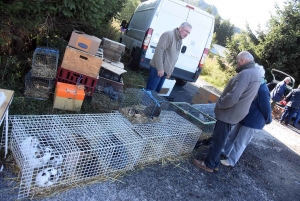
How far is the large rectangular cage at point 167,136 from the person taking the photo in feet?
10.5

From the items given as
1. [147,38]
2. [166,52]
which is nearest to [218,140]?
[166,52]

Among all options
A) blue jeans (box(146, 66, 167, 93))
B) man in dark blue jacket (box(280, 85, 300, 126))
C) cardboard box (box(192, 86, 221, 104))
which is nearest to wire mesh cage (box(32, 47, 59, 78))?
blue jeans (box(146, 66, 167, 93))

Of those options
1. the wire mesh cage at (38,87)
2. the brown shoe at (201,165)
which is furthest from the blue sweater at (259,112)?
the wire mesh cage at (38,87)

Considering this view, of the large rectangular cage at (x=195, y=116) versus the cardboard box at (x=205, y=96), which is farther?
the cardboard box at (x=205, y=96)

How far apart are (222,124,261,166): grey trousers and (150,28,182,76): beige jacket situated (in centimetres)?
174

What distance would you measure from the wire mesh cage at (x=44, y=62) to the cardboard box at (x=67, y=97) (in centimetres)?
37

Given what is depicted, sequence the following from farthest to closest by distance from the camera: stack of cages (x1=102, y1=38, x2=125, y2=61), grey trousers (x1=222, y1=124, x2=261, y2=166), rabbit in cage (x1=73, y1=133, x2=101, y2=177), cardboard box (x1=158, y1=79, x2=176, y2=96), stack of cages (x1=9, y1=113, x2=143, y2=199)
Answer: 1. cardboard box (x1=158, y1=79, x2=176, y2=96)
2. stack of cages (x1=102, y1=38, x2=125, y2=61)
3. grey trousers (x1=222, y1=124, x2=261, y2=166)
4. rabbit in cage (x1=73, y1=133, x2=101, y2=177)
5. stack of cages (x1=9, y1=113, x2=143, y2=199)

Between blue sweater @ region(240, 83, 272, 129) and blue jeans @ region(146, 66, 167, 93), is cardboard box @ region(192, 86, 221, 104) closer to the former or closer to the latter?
blue jeans @ region(146, 66, 167, 93)

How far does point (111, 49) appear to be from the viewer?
210 inches

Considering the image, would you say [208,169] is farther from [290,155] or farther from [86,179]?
[290,155]

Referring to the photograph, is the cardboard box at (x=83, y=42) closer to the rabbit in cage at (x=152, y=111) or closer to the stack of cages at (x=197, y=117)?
the rabbit in cage at (x=152, y=111)

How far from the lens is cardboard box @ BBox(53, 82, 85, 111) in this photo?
12.0 feet

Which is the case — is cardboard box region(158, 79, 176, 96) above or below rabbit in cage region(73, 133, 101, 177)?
above

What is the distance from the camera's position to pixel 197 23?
282 inches
